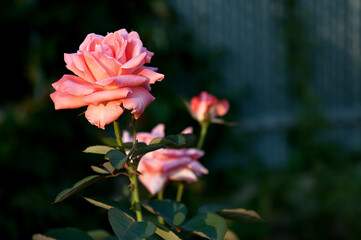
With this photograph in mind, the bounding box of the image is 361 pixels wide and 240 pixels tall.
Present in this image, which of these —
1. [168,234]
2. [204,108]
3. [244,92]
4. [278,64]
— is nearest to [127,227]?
[168,234]

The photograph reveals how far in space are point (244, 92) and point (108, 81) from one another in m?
3.49

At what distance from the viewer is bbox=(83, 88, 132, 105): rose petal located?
1.85ft

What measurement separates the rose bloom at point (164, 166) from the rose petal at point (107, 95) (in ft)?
0.66

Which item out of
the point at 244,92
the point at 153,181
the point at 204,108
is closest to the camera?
the point at 153,181

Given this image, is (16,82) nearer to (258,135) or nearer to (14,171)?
(14,171)

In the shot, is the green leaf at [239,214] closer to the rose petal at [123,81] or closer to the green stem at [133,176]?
the green stem at [133,176]

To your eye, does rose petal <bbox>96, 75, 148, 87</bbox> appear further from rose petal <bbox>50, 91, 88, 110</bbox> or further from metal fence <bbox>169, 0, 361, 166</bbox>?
metal fence <bbox>169, 0, 361, 166</bbox>

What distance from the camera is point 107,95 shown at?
0.56 metres

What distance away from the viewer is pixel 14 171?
1.80 meters

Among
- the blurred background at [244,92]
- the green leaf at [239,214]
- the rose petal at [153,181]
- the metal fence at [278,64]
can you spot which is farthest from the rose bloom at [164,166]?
the metal fence at [278,64]

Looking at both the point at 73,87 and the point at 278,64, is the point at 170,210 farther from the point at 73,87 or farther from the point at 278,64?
the point at 278,64

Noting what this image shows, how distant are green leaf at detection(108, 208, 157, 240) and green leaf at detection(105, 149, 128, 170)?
0.20 ft

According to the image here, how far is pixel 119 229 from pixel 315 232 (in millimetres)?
2358

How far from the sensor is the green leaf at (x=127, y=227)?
0.53m
